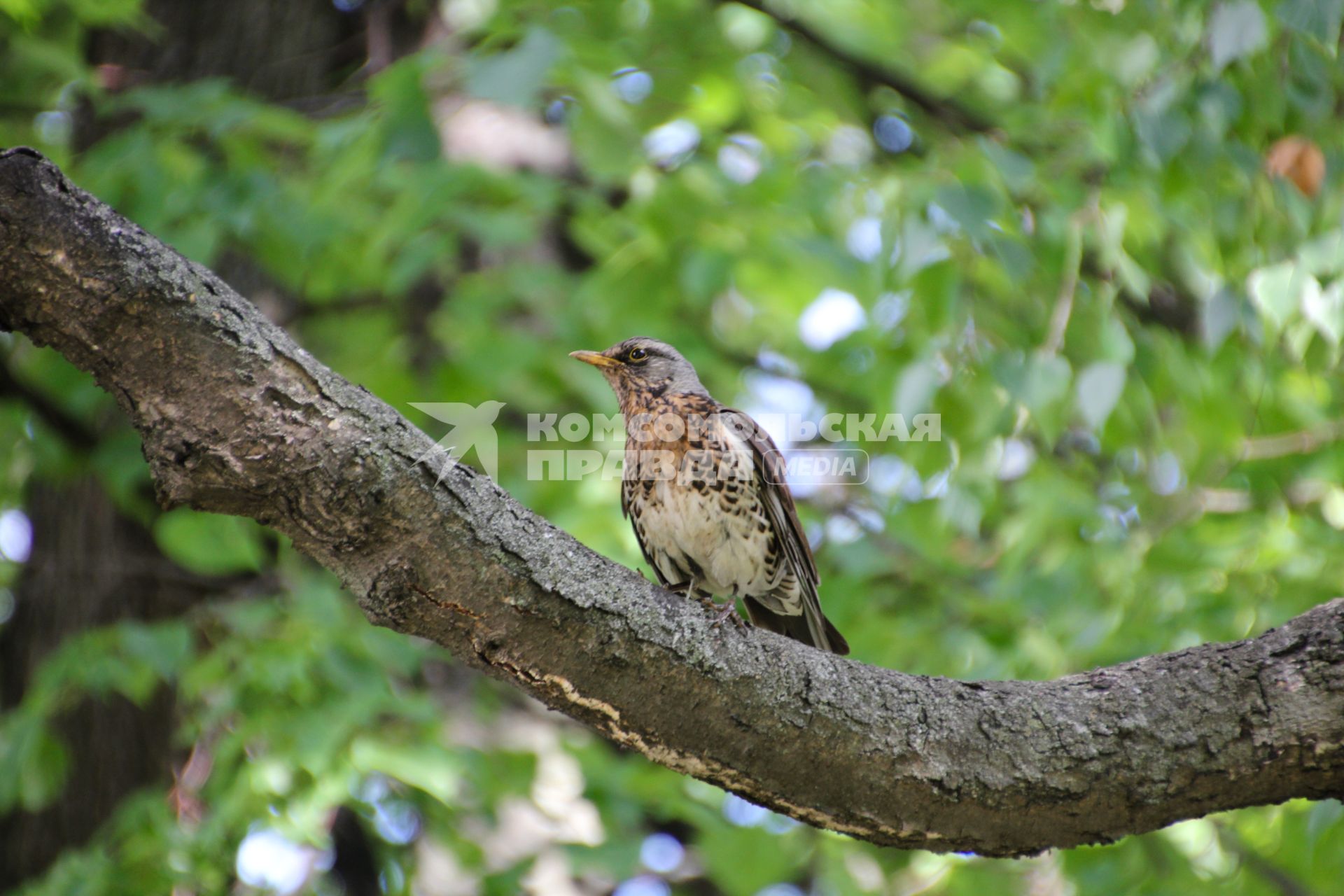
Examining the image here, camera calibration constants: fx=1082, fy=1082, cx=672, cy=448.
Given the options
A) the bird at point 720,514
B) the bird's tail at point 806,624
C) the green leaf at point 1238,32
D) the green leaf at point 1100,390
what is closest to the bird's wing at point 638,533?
the bird at point 720,514

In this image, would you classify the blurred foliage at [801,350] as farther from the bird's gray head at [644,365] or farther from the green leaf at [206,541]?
the bird's gray head at [644,365]

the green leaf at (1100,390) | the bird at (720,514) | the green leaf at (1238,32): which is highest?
the green leaf at (1238,32)

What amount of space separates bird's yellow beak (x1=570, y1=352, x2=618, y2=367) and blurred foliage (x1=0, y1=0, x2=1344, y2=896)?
421 mm

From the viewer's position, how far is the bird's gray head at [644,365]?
5.02 metres

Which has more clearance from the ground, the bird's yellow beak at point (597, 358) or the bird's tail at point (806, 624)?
the bird's yellow beak at point (597, 358)

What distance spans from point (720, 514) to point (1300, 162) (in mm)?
2695

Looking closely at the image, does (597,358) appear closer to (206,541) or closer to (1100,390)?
(206,541)

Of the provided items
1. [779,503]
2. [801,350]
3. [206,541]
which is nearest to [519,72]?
[779,503]

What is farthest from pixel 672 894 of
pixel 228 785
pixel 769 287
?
pixel 769 287

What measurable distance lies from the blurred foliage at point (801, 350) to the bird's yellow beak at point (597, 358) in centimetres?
42

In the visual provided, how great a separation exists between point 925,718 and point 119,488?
3.81 metres

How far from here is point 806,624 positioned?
4.74 meters

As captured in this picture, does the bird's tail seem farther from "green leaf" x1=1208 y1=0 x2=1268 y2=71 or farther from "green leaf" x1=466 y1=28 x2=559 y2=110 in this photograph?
"green leaf" x1=1208 y1=0 x2=1268 y2=71

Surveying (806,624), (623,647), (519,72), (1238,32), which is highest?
A: (1238,32)
